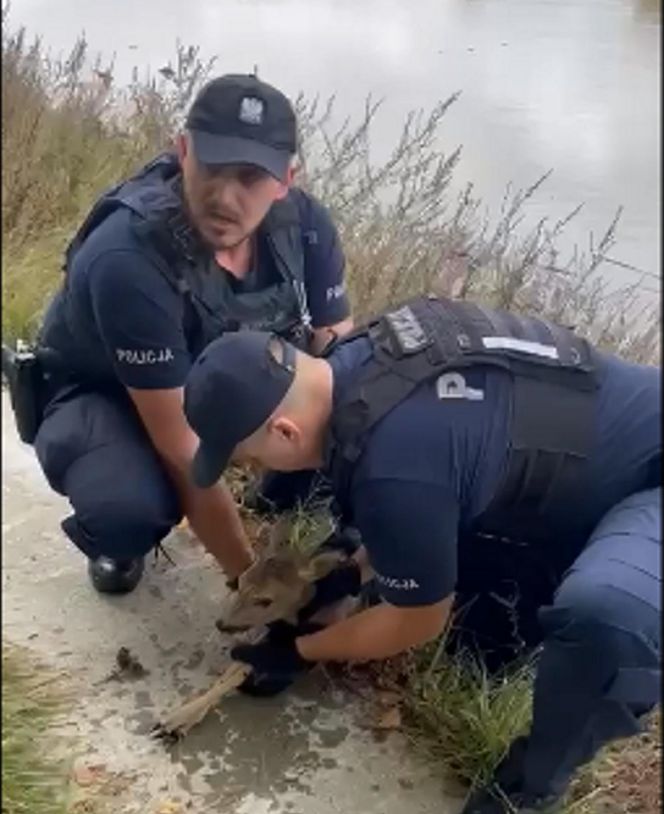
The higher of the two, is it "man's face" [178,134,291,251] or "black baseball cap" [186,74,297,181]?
"black baseball cap" [186,74,297,181]

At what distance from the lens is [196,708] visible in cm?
272

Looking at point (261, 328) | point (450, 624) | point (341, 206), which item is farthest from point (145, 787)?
point (341, 206)

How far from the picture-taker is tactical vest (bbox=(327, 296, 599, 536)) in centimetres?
234

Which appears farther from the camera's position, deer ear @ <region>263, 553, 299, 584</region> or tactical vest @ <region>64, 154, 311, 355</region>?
deer ear @ <region>263, 553, 299, 584</region>

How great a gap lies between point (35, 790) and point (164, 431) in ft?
2.64

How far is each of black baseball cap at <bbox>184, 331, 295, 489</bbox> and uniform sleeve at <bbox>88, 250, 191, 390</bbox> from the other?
29cm

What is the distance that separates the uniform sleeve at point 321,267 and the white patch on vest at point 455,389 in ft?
2.22

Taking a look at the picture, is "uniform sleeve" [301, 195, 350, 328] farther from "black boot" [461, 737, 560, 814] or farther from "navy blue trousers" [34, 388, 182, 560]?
"black boot" [461, 737, 560, 814]

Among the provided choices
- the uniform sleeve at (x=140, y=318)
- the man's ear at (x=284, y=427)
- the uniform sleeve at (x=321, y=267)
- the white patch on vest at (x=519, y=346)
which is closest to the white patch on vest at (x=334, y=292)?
the uniform sleeve at (x=321, y=267)

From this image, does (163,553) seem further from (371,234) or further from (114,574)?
(371,234)

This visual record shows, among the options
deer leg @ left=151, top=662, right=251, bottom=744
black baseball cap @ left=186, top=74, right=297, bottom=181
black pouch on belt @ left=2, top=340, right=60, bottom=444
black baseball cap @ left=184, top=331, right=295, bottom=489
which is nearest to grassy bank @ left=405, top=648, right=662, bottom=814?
deer leg @ left=151, top=662, right=251, bottom=744

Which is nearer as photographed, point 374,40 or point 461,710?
point 461,710

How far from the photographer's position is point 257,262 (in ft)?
9.41

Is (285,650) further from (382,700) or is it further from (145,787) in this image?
(145,787)
